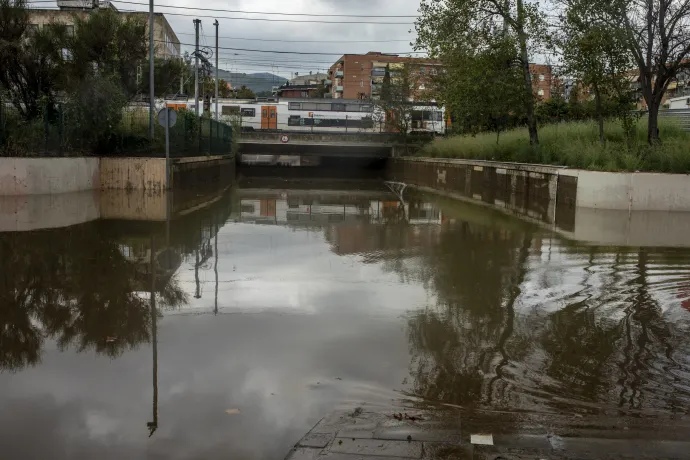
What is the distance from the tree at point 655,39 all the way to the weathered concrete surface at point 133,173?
49.5 feet

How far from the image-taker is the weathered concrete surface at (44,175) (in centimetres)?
1967

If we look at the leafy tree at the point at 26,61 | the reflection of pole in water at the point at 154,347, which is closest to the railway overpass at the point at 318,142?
the leafy tree at the point at 26,61

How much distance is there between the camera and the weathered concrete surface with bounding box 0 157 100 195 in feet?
64.5

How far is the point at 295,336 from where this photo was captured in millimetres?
6816

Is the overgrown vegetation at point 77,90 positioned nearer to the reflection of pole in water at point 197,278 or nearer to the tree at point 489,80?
the tree at point 489,80

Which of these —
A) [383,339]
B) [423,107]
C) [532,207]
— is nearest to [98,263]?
[383,339]

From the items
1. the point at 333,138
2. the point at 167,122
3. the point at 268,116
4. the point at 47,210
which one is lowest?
the point at 47,210

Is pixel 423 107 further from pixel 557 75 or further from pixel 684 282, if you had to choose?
pixel 684 282

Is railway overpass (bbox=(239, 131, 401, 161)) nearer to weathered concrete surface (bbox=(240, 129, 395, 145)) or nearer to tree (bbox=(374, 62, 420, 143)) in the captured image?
weathered concrete surface (bbox=(240, 129, 395, 145))

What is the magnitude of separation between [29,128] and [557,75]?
57.0 feet

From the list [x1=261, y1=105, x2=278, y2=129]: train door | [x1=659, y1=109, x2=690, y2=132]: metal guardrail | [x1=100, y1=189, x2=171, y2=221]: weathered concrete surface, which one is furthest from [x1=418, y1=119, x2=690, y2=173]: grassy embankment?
[x1=261, y1=105, x2=278, y2=129]: train door

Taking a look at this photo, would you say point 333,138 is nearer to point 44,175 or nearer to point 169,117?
point 169,117

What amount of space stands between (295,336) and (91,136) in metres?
18.5

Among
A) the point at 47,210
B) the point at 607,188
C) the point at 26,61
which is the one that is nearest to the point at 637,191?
the point at 607,188
